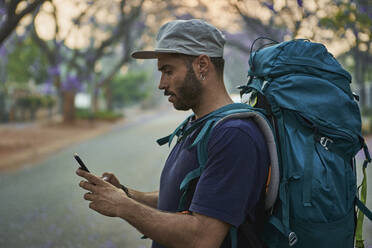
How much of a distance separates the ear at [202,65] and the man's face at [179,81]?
0.02 meters

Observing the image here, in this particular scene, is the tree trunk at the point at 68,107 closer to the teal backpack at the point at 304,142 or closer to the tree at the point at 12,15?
the tree at the point at 12,15

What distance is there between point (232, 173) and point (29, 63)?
91.0 ft

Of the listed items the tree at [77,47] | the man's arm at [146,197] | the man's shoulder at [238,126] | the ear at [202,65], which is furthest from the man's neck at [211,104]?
the tree at [77,47]

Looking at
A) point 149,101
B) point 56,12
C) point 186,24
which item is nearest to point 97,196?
point 186,24

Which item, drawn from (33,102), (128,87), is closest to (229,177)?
(33,102)

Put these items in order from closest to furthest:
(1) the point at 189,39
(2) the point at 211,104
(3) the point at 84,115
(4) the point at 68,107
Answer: (1) the point at 189,39
(2) the point at 211,104
(4) the point at 68,107
(3) the point at 84,115

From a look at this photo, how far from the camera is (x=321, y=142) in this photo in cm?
181

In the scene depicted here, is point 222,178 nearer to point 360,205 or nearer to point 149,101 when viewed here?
point 360,205

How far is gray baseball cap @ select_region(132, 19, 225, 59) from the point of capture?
1865mm

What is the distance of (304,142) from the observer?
70.6 inches

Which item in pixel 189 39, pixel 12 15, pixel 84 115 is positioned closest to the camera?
pixel 189 39

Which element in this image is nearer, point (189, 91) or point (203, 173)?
point (203, 173)

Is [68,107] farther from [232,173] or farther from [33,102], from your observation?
[232,173]

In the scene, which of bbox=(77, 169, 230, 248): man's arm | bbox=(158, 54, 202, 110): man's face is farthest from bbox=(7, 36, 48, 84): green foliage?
bbox=(77, 169, 230, 248): man's arm
